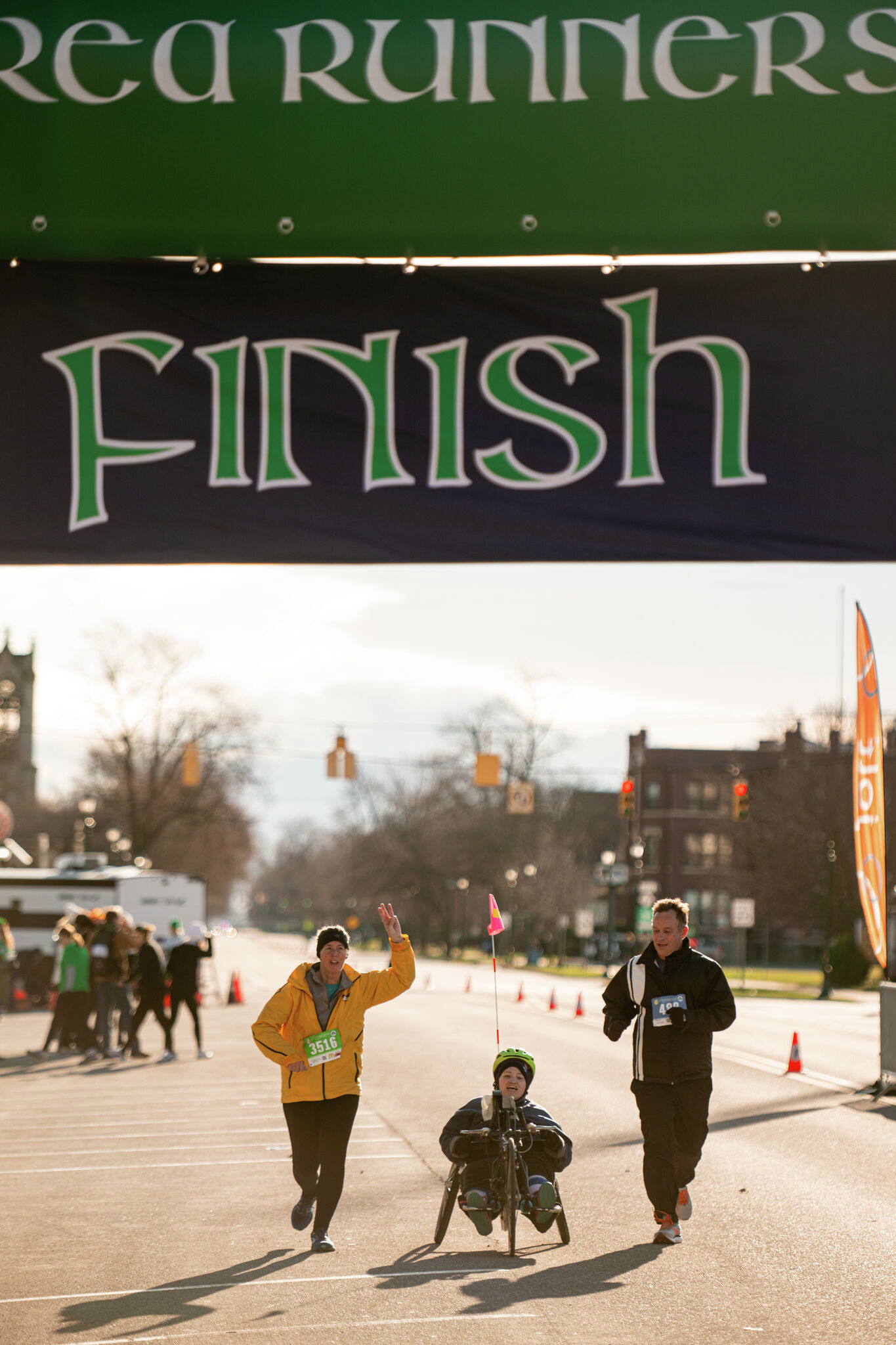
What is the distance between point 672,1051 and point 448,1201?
1.50 m

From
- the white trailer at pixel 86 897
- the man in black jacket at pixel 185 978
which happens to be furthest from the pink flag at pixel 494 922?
the white trailer at pixel 86 897

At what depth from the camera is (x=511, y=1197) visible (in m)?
8.38

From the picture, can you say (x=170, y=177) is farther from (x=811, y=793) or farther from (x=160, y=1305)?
(x=811, y=793)

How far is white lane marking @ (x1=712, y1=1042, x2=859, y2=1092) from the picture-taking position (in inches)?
709

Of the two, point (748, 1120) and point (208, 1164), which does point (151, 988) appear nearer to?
point (208, 1164)

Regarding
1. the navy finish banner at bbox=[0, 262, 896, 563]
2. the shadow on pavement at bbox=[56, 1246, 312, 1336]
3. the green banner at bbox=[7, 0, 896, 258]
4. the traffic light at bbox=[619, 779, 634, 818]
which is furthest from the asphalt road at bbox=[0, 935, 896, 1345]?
the traffic light at bbox=[619, 779, 634, 818]

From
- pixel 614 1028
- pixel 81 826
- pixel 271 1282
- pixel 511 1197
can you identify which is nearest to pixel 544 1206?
pixel 511 1197

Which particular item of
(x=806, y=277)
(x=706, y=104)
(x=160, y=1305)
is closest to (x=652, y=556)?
(x=806, y=277)

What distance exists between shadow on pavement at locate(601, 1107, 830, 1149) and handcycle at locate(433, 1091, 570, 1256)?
14.3ft

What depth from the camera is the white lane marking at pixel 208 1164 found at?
11.8 metres

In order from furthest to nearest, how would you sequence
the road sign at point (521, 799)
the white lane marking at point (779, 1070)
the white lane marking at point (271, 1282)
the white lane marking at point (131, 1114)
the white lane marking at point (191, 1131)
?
the road sign at point (521, 799) → the white lane marking at point (779, 1070) → the white lane marking at point (131, 1114) → the white lane marking at point (191, 1131) → the white lane marking at point (271, 1282)

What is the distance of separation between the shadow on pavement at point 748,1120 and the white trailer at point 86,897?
22482 mm

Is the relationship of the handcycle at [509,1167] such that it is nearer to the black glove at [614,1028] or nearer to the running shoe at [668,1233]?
the running shoe at [668,1233]

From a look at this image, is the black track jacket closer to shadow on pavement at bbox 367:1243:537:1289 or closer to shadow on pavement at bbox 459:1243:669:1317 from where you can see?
shadow on pavement at bbox 459:1243:669:1317
